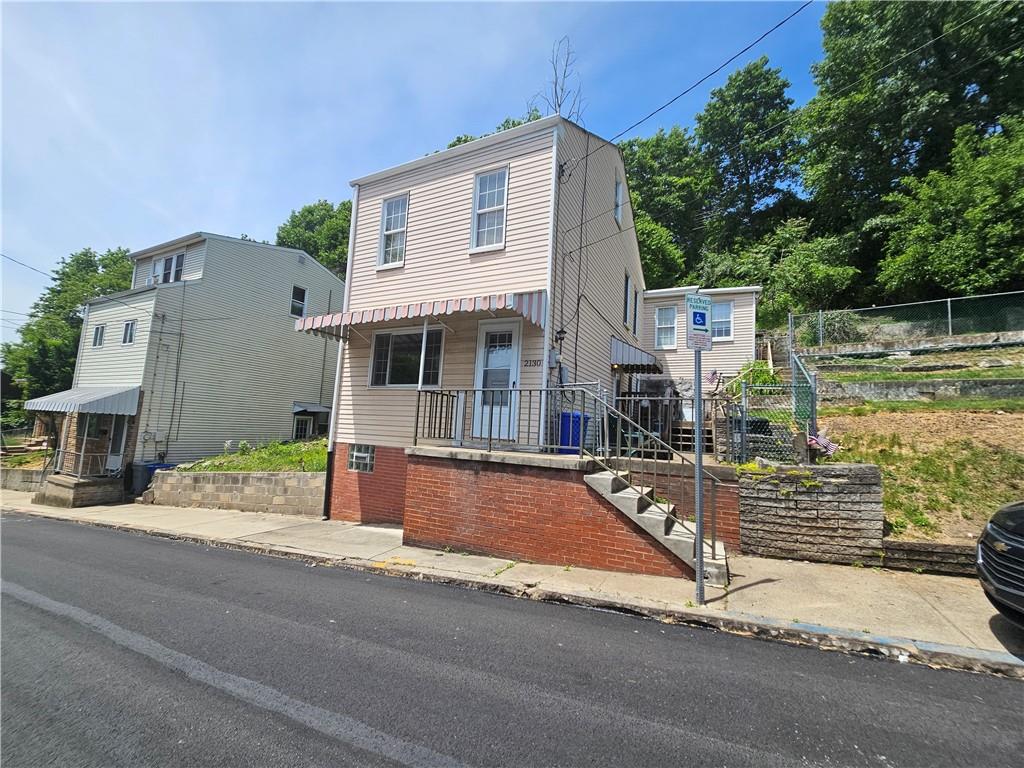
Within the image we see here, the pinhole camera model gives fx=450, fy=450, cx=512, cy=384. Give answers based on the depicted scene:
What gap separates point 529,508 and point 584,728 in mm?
3742

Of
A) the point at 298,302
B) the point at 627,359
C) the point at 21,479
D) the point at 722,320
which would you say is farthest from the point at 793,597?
the point at 21,479

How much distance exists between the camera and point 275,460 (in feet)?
46.2

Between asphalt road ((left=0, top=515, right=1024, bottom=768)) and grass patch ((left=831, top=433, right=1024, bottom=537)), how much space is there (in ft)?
11.1

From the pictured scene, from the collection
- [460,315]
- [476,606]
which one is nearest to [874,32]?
[460,315]

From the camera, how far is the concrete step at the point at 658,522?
534 cm

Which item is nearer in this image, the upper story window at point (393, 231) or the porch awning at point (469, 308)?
the porch awning at point (469, 308)

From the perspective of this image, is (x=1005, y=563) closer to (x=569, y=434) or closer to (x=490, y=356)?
(x=569, y=434)

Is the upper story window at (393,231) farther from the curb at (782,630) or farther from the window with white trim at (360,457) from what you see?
the curb at (782,630)

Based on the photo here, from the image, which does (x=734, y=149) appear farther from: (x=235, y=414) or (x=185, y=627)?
(x=185, y=627)

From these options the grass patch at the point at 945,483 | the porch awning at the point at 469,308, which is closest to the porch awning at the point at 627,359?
the porch awning at the point at 469,308

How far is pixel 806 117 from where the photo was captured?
22.2 metres

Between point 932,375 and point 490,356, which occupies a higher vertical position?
point 932,375

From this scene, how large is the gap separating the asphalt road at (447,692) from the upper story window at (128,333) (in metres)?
16.0

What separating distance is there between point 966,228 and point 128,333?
30.5 meters
